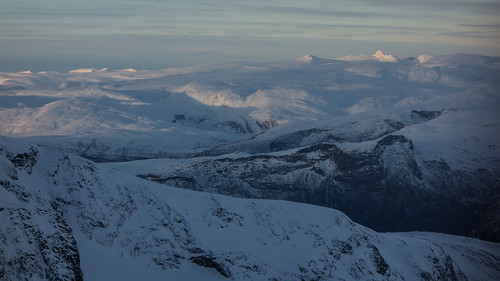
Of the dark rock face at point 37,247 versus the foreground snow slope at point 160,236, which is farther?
the foreground snow slope at point 160,236

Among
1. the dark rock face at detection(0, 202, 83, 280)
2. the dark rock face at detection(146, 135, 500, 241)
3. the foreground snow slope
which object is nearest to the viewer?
the dark rock face at detection(0, 202, 83, 280)

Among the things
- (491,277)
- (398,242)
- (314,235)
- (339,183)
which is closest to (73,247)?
(314,235)

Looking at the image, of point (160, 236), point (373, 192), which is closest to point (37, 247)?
point (160, 236)

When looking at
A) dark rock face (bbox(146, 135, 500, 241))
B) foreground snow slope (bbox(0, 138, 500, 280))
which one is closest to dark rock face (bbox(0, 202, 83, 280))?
foreground snow slope (bbox(0, 138, 500, 280))

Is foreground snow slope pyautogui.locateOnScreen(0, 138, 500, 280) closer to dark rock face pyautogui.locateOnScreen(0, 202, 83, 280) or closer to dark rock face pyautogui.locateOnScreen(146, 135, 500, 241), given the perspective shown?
dark rock face pyautogui.locateOnScreen(0, 202, 83, 280)

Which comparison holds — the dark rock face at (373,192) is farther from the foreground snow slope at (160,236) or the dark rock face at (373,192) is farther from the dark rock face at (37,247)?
the dark rock face at (37,247)

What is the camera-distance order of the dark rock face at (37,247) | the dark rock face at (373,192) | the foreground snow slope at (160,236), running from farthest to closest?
the dark rock face at (373,192) < the foreground snow slope at (160,236) < the dark rock face at (37,247)

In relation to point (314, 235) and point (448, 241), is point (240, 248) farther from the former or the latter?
point (448, 241)

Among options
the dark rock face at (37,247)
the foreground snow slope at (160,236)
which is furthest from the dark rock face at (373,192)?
the dark rock face at (37,247)
